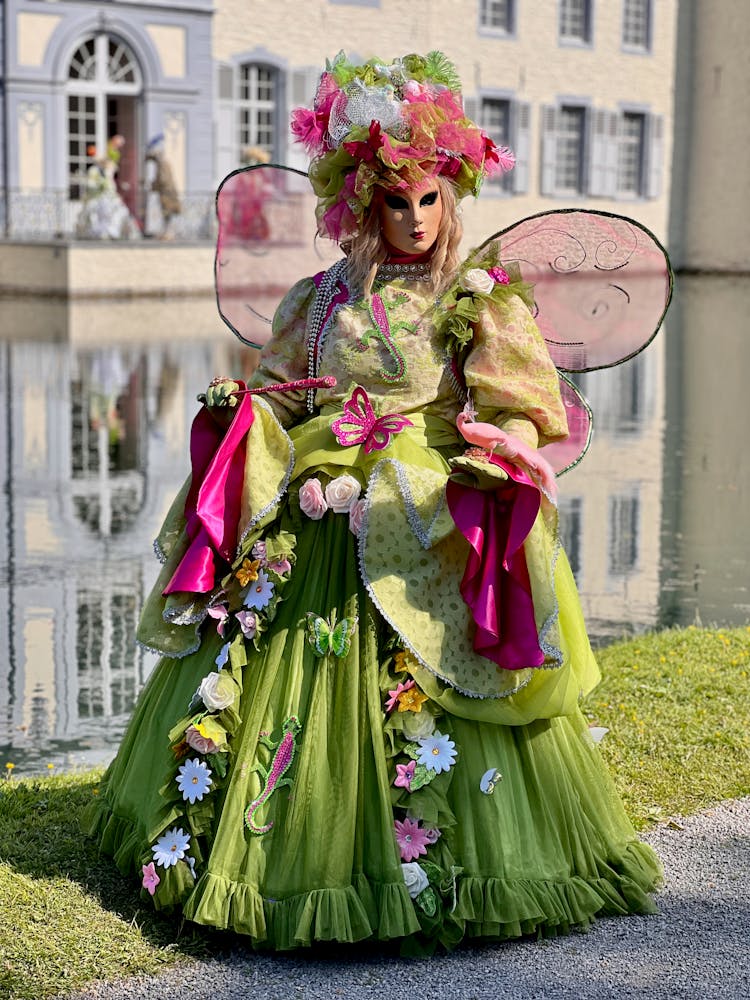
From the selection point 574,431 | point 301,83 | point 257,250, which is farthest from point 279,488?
point 301,83

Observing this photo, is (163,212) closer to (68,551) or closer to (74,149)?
(74,149)

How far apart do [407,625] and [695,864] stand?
3.45 feet

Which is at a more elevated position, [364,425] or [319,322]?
[319,322]

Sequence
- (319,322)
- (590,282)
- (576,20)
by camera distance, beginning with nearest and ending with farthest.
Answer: (319,322)
(590,282)
(576,20)

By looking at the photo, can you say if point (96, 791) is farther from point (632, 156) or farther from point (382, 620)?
A: point (632, 156)

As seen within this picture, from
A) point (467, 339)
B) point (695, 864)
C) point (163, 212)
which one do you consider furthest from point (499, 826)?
point (163, 212)

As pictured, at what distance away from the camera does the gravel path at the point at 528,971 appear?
3.07m

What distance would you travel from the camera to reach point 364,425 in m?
3.44

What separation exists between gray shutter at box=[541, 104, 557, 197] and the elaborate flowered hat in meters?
25.6

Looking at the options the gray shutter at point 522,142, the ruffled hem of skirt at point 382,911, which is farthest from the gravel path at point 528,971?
the gray shutter at point 522,142

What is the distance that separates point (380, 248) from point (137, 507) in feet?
17.6

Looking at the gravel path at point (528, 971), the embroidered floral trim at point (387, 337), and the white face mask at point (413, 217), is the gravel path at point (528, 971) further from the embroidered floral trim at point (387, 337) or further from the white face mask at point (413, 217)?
the white face mask at point (413, 217)

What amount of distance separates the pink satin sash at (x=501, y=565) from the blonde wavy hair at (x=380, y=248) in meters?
0.55

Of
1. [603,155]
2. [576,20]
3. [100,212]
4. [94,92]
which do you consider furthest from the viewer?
[603,155]
